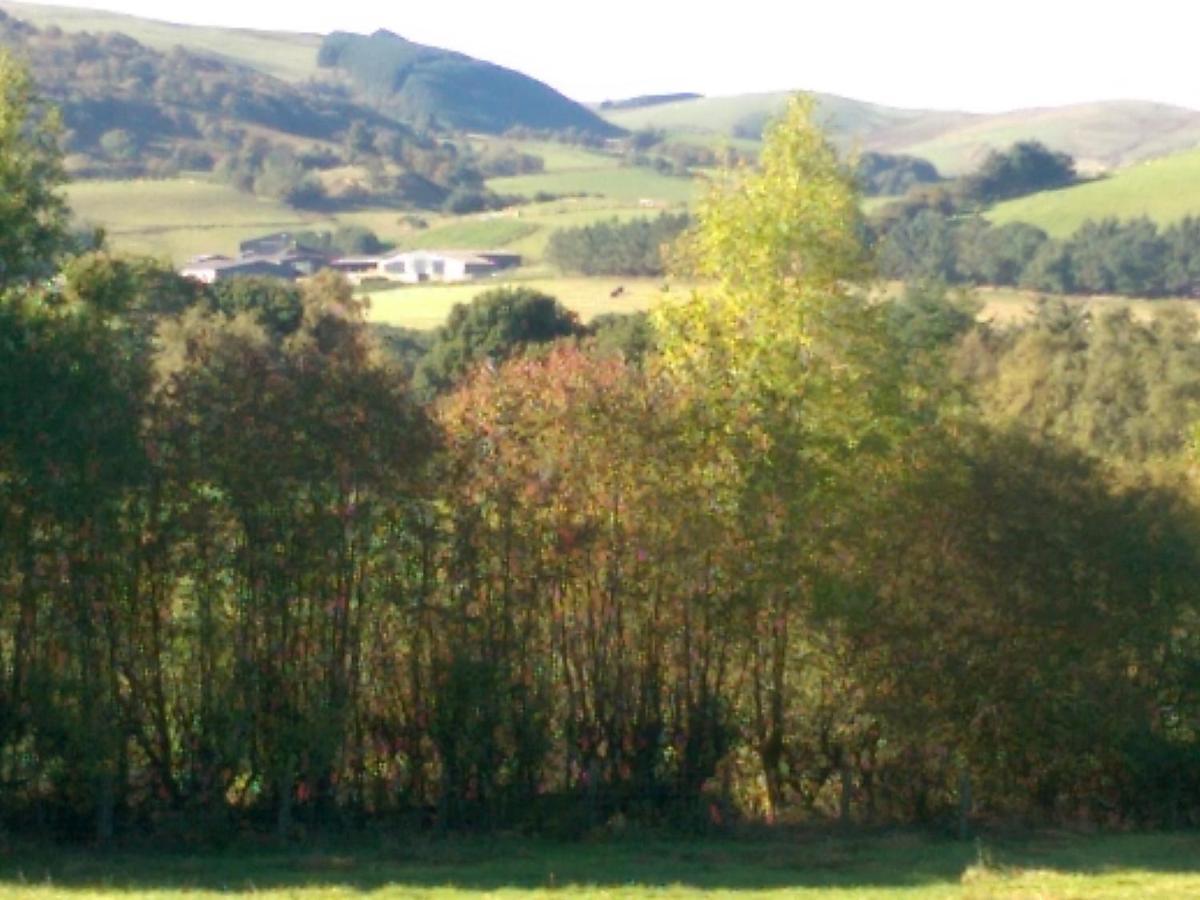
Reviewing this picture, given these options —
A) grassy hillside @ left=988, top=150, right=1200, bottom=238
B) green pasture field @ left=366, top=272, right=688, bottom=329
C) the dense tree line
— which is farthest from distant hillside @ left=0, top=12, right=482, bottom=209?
the dense tree line

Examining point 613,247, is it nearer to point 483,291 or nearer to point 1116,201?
point 483,291

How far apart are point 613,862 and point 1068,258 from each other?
3320 inches

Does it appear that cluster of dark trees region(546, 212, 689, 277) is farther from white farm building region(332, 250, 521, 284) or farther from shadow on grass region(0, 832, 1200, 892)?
shadow on grass region(0, 832, 1200, 892)

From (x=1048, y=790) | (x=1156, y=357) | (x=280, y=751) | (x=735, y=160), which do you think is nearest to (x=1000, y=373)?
(x=1156, y=357)

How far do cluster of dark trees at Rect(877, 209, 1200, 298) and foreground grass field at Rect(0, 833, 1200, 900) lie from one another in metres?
75.2

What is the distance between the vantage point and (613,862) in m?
21.4

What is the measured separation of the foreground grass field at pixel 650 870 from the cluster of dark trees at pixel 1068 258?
247ft

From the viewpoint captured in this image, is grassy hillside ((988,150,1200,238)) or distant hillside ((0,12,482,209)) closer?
grassy hillside ((988,150,1200,238))

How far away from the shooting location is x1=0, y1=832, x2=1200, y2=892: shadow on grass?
1950 centimetres

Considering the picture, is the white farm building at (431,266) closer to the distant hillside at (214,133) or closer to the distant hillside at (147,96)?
the distant hillside at (214,133)

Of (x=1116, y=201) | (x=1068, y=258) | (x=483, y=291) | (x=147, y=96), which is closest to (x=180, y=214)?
(x=483, y=291)

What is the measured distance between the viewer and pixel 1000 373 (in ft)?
187

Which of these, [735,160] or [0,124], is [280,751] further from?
[735,160]

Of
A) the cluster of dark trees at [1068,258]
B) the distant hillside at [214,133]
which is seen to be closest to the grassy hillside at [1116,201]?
the cluster of dark trees at [1068,258]
